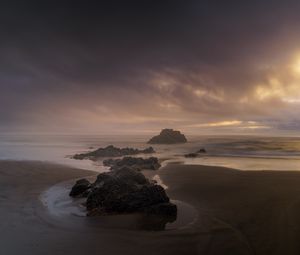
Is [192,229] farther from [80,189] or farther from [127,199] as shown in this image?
[80,189]

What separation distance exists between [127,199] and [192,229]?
4485mm

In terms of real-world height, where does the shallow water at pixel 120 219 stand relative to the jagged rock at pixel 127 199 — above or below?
below

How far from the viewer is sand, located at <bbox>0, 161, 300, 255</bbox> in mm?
12297

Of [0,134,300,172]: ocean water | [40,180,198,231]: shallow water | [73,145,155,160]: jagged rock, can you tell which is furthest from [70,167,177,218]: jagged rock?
[73,145,155,160]: jagged rock

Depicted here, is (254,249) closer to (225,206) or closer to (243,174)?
(225,206)

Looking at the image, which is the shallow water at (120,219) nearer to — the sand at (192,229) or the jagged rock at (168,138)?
the sand at (192,229)

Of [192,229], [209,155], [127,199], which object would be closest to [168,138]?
[209,155]

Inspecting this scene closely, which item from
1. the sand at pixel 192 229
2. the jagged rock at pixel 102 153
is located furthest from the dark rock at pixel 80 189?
the jagged rock at pixel 102 153

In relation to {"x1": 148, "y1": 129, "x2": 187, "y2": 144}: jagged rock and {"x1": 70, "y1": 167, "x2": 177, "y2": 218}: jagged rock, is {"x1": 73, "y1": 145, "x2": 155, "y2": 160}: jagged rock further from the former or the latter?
{"x1": 148, "y1": 129, "x2": 187, "y2": 144}: jagged rock

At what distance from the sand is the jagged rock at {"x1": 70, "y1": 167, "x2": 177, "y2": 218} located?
1638mm

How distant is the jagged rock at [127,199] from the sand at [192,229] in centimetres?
164

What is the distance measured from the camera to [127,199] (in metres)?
17.5

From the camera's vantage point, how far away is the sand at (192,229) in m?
12.3

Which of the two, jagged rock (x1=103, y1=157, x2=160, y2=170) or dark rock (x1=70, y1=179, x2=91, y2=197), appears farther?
jagged rock (x1=103, y1=157, x2=160, y2=170)
